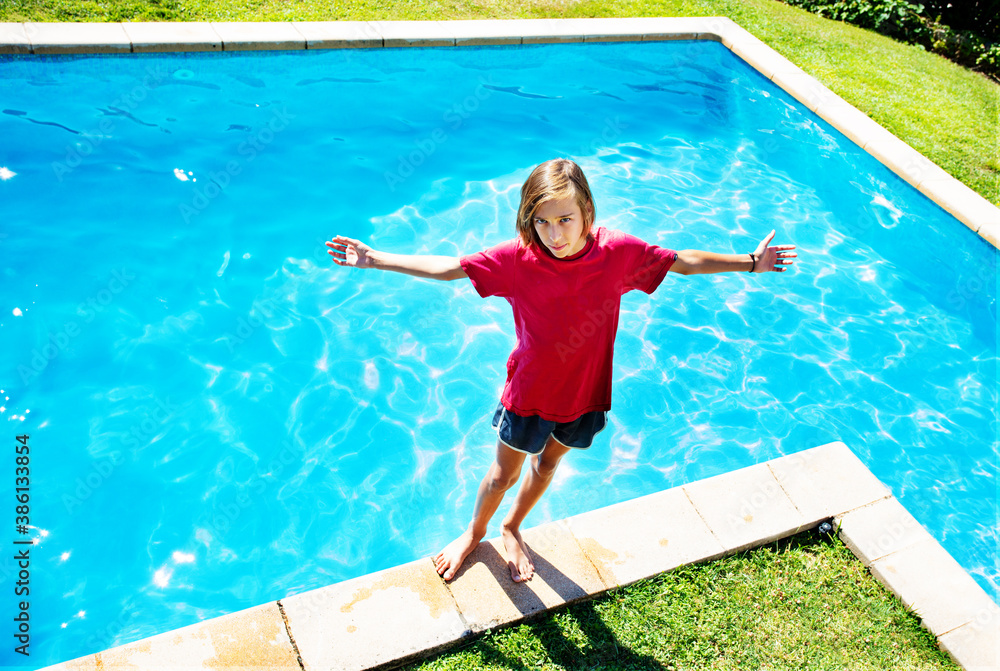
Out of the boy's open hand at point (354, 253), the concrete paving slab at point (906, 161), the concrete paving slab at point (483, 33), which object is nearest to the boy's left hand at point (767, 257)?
the boy's open hand at point (354, 253)

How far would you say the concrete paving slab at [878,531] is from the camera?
4172 mm

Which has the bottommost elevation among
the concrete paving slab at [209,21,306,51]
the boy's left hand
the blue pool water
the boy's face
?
the blue pool water

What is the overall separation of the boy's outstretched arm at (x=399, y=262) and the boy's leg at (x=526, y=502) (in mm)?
974

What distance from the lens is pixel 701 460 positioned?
5754 mm

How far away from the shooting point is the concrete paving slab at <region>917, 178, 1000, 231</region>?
7891 mm

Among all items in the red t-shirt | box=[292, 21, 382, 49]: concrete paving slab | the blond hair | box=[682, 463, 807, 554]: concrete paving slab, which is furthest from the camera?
box=[292, 21, 382, 49]: concrete paving slab

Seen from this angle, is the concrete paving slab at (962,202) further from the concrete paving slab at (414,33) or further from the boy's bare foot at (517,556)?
the boy's bare foot at (517,556)

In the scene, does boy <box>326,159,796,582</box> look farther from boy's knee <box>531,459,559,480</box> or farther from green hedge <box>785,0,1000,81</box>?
green hedge <box>785,0,1000,81</box>

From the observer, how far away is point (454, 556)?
12.5 feet

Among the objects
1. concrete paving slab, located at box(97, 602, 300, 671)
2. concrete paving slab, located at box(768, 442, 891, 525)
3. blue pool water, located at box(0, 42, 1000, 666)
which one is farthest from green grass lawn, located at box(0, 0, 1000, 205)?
concrete paving slab, located at box(97, 602, 300, 671)

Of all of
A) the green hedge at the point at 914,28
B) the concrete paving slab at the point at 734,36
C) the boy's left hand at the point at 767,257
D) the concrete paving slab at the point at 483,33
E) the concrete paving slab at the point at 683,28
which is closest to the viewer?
the boy's left hand at the point at 767,257

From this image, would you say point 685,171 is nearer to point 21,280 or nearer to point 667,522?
point 667,522

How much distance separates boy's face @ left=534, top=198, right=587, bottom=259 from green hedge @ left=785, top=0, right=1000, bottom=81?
12362mm

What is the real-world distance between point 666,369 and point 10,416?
5.32 meters
